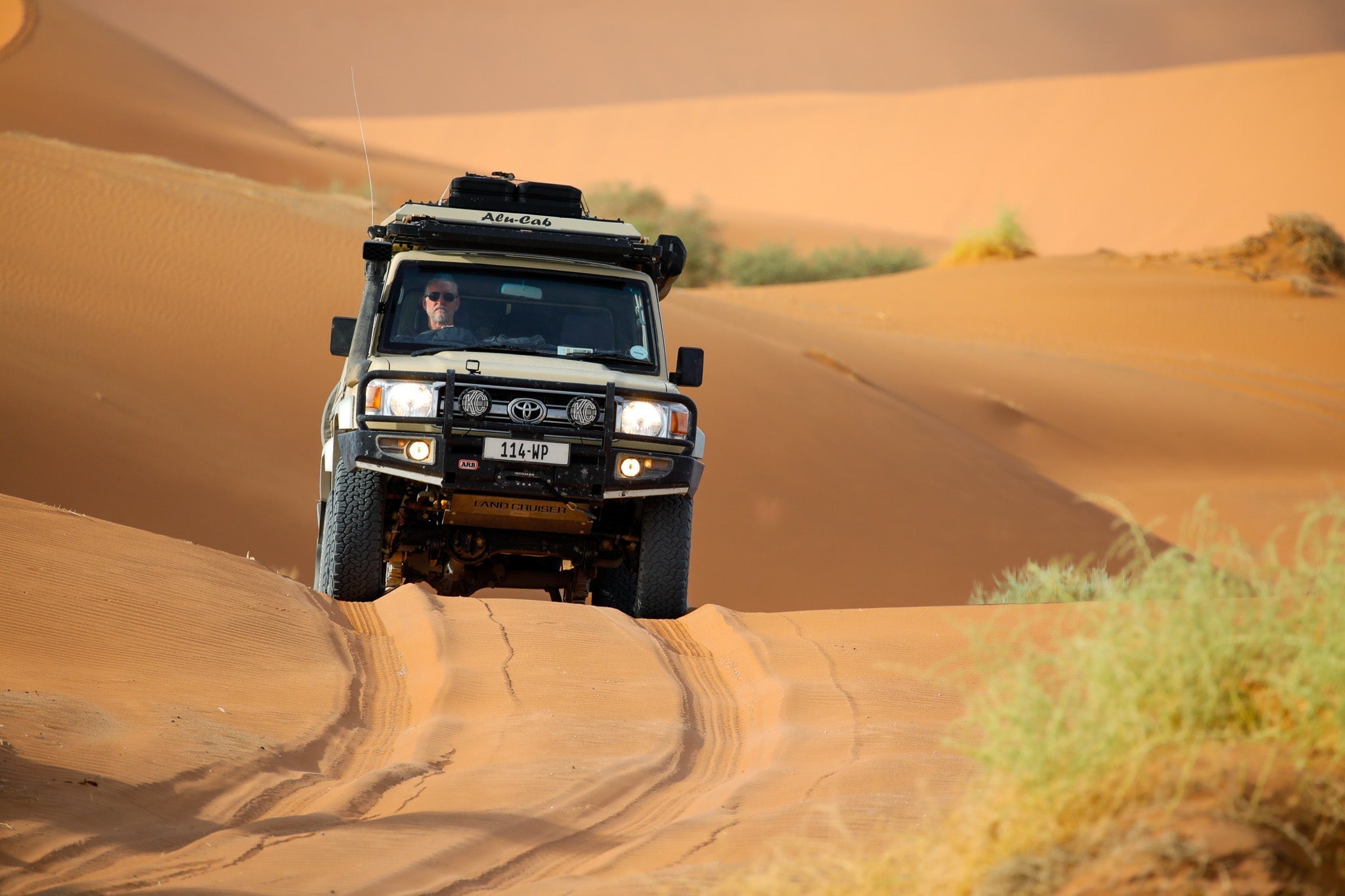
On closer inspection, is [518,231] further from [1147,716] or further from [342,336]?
[1147,716]

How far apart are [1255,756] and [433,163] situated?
70775 millimetres

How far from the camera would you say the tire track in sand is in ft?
14.5

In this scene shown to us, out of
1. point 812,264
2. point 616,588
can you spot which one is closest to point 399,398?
point 616,588

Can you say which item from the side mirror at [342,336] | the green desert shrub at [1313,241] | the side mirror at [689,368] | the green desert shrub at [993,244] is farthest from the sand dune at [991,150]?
the side mirror at [342,336]

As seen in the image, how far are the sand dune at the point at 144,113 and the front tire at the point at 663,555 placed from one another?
36.5 metres

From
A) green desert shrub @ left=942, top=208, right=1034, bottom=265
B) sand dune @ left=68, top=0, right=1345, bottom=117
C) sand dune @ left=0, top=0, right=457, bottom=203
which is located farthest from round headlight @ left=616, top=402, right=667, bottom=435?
sand dune @ left=68, top=0, right=1345, bottom=117

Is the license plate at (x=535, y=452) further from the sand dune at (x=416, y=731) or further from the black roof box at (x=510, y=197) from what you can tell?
the black roof box at (x=510, y=197)

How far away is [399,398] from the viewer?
8.07 metres

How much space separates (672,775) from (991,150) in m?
89.3

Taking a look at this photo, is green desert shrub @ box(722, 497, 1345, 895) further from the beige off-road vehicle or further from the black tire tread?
the black tire tread

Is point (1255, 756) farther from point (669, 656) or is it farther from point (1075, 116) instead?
point (1075, 116)

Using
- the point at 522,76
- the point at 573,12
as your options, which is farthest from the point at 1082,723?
the point at 573,12

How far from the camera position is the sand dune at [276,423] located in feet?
43.6

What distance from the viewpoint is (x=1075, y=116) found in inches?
3541
